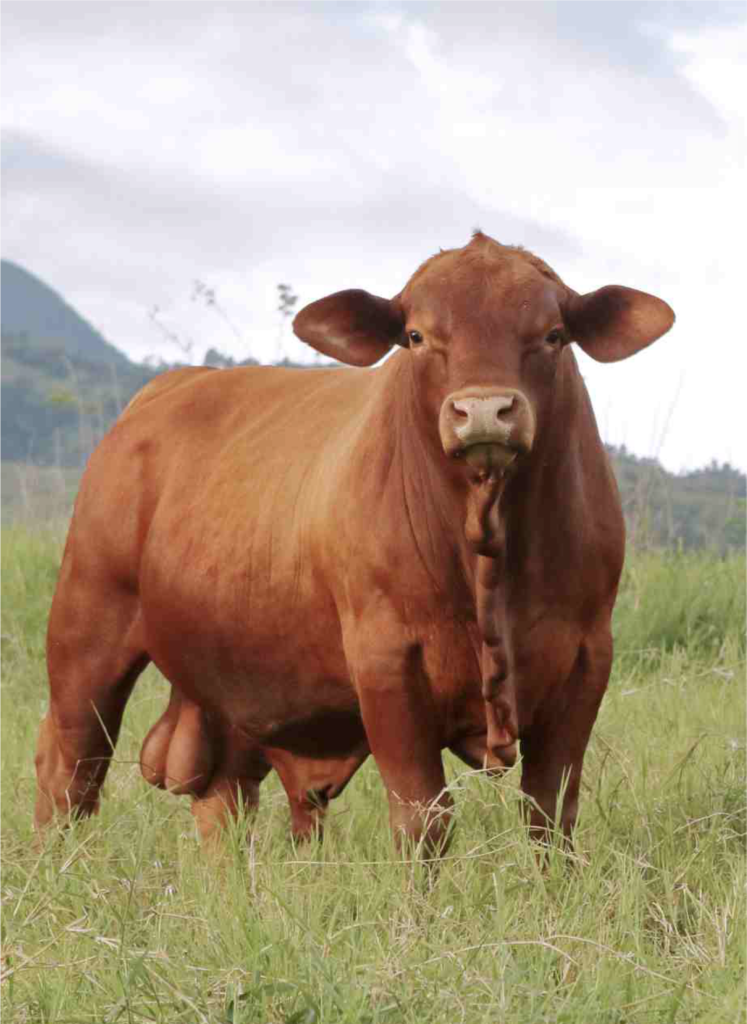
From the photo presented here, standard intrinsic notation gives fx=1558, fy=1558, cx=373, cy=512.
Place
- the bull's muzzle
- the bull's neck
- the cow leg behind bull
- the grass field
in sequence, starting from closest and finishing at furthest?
the grass field, the bull's muzzle, the bull's neck, the cow leg behind bull

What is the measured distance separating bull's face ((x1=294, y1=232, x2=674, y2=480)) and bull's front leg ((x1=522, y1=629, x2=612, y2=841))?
0.59 m

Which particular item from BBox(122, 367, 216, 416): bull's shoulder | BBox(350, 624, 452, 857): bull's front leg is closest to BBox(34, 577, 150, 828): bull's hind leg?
BBox(122, 367, 216, 416): bull's shoulder

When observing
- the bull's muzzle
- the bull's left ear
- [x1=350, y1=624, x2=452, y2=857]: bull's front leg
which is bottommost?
[x1=350, y1=624, x2=452, y2=857]: bull's front leg

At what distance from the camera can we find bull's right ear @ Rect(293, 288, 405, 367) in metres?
3.86

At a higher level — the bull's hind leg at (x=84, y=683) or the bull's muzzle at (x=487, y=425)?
the bull's muzzle at (x=487, y=425)

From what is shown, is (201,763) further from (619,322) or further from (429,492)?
(619,322)

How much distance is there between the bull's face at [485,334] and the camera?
3.29m

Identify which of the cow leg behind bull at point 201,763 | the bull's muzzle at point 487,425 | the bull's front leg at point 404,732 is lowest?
the cow leg behind bull at point 201,763

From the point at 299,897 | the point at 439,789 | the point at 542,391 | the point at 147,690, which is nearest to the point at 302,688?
the point at 439,789

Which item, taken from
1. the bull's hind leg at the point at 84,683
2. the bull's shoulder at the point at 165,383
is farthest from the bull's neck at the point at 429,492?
the bull's shoulder at the point at 165,383

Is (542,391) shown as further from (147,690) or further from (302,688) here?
(147,690)

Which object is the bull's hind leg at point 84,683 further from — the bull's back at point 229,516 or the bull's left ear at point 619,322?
the bull's left ear at point 619,322

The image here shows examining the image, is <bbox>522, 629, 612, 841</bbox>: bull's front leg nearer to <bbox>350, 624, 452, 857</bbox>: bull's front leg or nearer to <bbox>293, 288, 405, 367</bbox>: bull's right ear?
<bbox>350, 624, 452, 857</bbox>: bull's front leg

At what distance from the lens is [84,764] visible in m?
5.31
